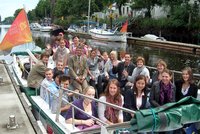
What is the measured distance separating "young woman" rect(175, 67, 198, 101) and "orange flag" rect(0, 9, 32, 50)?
5.26 m

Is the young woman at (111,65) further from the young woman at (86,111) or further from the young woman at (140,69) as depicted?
the young woman at (86,111)

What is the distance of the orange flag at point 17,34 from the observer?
30.9ft

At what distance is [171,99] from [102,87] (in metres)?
2.93

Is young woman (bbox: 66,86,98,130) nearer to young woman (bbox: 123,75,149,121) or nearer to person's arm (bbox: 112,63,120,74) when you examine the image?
young woman (bbox: 123,75,149,121)

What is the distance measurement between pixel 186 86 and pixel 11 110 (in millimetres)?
3915

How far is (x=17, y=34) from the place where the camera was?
9.58m

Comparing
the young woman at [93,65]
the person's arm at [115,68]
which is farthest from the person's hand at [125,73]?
the young woman at [93,65]

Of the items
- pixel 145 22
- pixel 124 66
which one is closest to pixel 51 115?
pixel 124 66

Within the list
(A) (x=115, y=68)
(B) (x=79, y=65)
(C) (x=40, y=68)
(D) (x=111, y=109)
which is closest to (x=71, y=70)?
(B) (x=79, y=65)

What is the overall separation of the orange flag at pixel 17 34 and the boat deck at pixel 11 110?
4.34 ft

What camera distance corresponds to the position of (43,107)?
7102 millimetres

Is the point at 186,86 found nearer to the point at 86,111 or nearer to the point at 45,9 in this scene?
the point at 86,111

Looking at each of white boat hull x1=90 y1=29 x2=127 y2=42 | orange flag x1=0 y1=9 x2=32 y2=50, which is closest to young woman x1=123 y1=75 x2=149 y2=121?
orange flag x1=0 y1=9 x2=32 y2=50

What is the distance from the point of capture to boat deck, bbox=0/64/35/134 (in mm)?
6020
